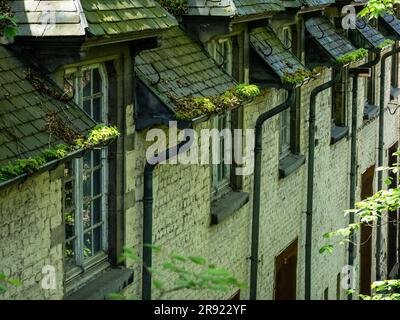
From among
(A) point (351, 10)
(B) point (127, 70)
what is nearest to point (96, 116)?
(B) point (127, 70)

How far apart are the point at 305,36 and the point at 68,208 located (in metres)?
9.99

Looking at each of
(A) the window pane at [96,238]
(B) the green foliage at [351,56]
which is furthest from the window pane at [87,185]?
(B) the green foliage at [351,56]

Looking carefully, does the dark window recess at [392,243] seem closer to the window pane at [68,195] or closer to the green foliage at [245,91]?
the green foliage at [245,91]

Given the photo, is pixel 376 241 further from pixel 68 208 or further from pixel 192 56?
pixel 68 208

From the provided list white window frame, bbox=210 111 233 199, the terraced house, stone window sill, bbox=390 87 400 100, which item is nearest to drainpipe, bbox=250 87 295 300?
the terraced house

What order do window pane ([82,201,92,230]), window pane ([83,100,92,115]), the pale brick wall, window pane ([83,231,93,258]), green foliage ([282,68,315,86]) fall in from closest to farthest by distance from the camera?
the pale brick wall < window pane ([83,100,92,115]) < window pane ([82,201,92,230]) < window pane ([83,231,93,258]) < green foliage ([282,68,315,86])

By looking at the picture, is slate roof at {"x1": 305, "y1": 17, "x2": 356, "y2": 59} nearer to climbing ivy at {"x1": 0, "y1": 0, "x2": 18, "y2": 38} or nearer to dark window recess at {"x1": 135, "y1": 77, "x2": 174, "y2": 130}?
dark window recess at {"x1": 135, "y1": 77, "x2": 174, "y2": 130}

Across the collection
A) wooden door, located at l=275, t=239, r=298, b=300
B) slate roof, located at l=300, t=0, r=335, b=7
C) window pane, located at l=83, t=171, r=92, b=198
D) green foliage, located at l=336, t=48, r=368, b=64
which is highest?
slate roof, located at l=300, t=0, r=335, b=7

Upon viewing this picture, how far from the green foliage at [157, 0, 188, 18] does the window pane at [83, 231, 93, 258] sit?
3339mm

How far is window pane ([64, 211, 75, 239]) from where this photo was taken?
10.8 meters

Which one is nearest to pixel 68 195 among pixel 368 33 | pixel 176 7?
pixel 176 7

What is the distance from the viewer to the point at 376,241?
2664 cm

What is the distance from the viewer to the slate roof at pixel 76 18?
9.60m

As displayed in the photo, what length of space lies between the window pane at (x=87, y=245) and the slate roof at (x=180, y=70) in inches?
65.9
